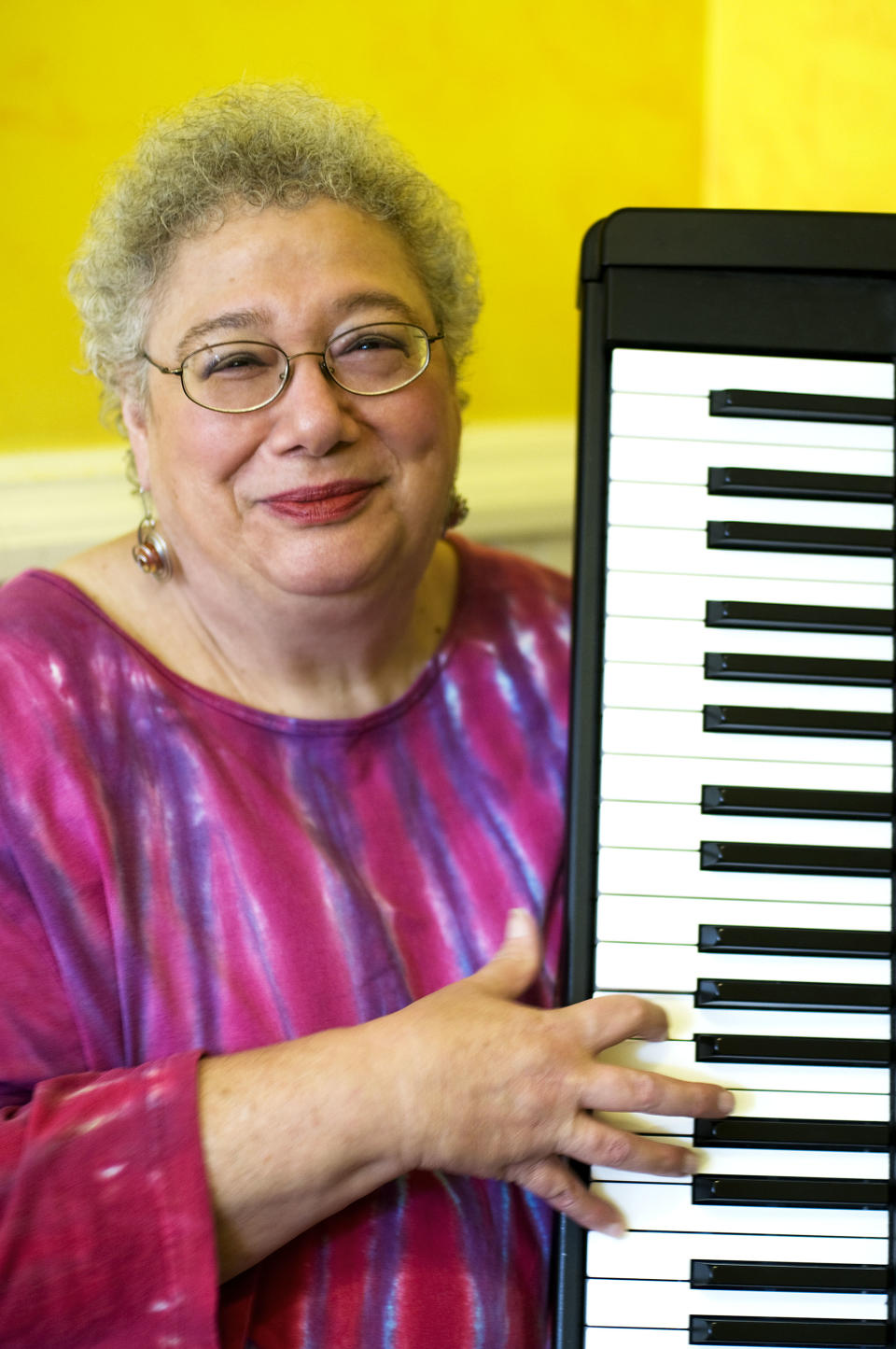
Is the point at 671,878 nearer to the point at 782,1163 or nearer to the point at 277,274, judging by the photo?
the point at 782,1163

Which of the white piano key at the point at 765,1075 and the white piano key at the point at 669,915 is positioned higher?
the white piano key at the point at 669,915

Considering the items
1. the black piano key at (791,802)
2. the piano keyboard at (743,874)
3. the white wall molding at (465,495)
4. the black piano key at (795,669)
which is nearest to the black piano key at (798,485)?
the piano keyboard at (743,874)

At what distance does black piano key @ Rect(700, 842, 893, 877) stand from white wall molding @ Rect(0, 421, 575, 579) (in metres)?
0.94

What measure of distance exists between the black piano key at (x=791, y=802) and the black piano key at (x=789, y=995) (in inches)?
5.3

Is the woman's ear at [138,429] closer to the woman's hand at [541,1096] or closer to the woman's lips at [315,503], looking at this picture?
the woman's lips at [315,503]

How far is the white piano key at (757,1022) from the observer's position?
1.04 metres

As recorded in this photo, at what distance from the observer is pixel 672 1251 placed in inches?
41.0

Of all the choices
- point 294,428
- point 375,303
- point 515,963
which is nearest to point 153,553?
point 294,428

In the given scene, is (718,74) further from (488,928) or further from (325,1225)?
(325,1225)

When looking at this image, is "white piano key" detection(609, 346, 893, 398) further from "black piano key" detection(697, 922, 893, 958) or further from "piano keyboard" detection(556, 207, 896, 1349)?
"black piano key" detection(697, 922, 893, 958)

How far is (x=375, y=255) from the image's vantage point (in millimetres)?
1291

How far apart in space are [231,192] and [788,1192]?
3.39ft

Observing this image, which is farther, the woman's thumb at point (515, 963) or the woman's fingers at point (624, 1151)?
the woman's thumb at point (515, 963)

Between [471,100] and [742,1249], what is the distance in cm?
151
